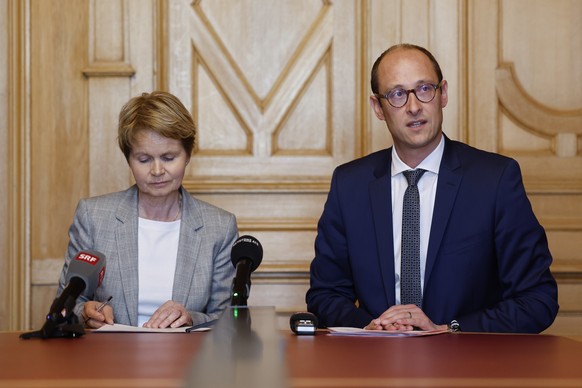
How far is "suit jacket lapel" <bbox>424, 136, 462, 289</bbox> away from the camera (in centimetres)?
285

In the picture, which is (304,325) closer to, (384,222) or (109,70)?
(384,222)

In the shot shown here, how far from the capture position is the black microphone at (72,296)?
217 centimetres

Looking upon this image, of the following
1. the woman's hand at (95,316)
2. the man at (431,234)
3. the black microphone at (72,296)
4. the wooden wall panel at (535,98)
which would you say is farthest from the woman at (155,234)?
the wooden wall panel at (535,98)

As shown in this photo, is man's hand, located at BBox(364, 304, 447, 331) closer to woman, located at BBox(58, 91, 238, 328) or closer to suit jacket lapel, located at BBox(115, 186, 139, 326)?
woman, located at BBox(58, 91, 238, 328)

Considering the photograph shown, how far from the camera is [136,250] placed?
3.00 meters

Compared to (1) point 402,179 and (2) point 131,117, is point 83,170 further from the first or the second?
(1) point 402,179

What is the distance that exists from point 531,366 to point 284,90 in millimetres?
2354

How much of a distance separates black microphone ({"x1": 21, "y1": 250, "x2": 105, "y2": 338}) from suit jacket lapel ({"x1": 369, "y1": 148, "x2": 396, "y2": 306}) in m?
0.98

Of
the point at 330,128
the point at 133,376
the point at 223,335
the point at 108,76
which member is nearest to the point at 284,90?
the point at 330,128

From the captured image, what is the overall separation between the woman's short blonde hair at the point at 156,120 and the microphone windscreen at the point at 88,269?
774mm

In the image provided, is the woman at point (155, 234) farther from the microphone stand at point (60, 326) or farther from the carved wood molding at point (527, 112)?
the carved wood molding at point (527, 112)

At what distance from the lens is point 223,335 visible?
1.75m

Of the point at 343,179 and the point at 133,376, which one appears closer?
the point at 133,376

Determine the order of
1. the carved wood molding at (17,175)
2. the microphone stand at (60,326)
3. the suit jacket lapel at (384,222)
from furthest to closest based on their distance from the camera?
the carved wood molding at (17,175) → the suit jacket lapel at (384,222) → the microphone stand at (60,326)
